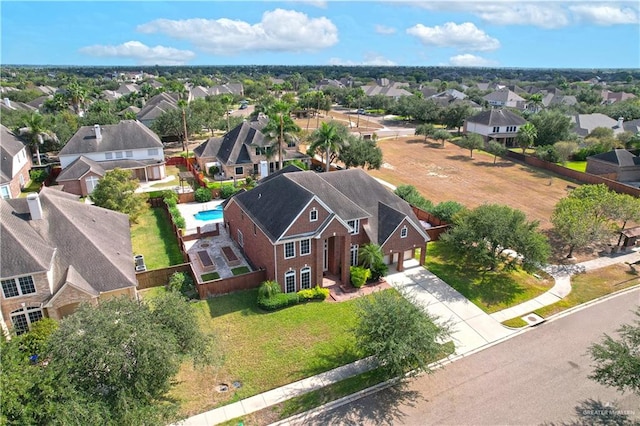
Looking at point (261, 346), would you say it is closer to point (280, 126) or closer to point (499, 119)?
point (280, 126)


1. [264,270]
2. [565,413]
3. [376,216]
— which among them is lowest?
[565,413]

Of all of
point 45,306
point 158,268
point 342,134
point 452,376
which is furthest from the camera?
point 342,134

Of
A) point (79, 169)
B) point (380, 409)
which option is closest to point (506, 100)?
point (79, 169)

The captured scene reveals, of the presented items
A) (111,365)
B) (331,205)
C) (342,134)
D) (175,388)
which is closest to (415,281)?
(331,205)

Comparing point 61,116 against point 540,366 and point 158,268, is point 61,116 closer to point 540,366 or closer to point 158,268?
point 158,268

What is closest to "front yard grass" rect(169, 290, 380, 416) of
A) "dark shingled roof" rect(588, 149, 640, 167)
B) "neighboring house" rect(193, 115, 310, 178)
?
"neighboring house" rect(193, 115, 310, 178)

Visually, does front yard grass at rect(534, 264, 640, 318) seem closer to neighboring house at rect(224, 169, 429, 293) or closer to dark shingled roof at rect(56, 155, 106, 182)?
neighboring house at rect(224, 169, 429, 293)
